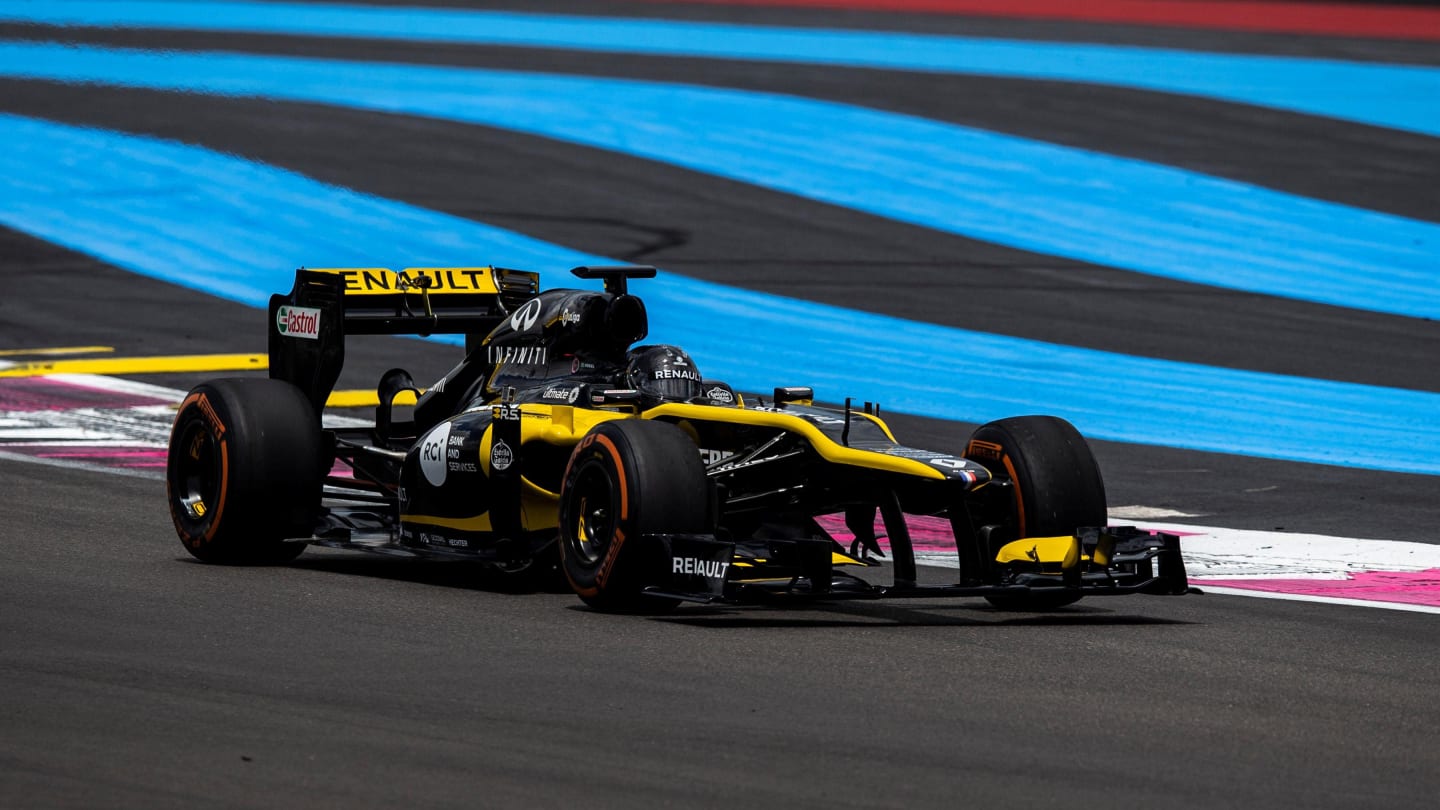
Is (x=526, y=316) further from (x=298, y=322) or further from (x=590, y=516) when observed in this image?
(x=590, y=516)

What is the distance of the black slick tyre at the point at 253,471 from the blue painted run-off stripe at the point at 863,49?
22.8 m

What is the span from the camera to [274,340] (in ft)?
40.7

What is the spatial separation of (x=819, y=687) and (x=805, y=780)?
59.6 inches

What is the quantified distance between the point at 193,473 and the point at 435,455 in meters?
1.46

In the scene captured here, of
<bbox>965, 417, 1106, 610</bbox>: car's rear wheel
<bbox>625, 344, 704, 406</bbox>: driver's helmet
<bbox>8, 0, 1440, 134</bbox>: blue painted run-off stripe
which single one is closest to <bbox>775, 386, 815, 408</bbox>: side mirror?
<bbox>625, 344, 704, 406</bbox>: driver's helmet

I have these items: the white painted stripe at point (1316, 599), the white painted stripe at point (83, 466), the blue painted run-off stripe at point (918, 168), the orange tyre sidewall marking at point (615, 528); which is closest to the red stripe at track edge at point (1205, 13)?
the blue painted run-off stripe at point (918, 168)

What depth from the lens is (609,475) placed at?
384 inches

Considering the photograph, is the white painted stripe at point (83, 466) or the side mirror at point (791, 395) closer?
the side mirror at point (791, 395)

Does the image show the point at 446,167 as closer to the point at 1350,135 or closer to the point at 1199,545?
the point at 1350,135

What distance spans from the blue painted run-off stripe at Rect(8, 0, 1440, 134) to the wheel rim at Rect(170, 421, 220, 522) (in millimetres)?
22824

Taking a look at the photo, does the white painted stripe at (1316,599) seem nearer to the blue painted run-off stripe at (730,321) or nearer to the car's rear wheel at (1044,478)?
the car's rear wheel at (1044,478)

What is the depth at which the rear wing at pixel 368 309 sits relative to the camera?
1222 centimetres

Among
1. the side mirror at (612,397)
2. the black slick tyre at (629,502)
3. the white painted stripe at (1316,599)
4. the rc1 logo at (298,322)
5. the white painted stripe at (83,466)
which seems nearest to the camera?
the black slick tyre at (629,502)

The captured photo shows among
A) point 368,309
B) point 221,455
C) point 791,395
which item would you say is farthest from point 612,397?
point 368,309
